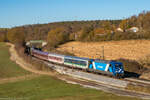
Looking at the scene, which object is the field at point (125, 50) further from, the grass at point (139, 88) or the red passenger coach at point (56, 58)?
the grass at point (139, 88)

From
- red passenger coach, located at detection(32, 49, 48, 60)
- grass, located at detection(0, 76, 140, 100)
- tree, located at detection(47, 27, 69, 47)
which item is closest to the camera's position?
grass, located at detection(0, 76, 140, 100)

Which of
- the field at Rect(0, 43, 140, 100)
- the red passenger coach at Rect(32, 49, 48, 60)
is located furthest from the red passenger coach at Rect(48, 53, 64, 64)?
the field at Rect(0, 43, 140, 100)

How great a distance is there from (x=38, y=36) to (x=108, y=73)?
155 m

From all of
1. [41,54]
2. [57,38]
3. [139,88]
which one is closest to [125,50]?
[41,54]

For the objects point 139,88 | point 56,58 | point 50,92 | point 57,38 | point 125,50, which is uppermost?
point 57,38

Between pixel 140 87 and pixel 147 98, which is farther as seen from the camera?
pixel 140 87

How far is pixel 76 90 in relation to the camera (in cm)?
3341

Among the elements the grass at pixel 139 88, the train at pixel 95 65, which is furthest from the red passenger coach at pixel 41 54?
the grass at pixel 139 88

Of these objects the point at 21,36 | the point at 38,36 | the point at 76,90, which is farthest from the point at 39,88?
the point at 38,36

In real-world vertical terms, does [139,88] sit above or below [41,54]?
below

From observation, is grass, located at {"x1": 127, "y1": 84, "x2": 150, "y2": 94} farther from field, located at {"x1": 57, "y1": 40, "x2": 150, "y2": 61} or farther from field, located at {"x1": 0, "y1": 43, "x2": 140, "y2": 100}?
field, located at {"x1": 57, "y1": 40, "x2": 150, "y2": 61}

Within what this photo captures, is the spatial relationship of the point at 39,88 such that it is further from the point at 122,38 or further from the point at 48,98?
the point at 122,38

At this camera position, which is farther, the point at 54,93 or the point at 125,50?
the point at 125,50

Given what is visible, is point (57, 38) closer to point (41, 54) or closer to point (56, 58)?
point (41, 54)
